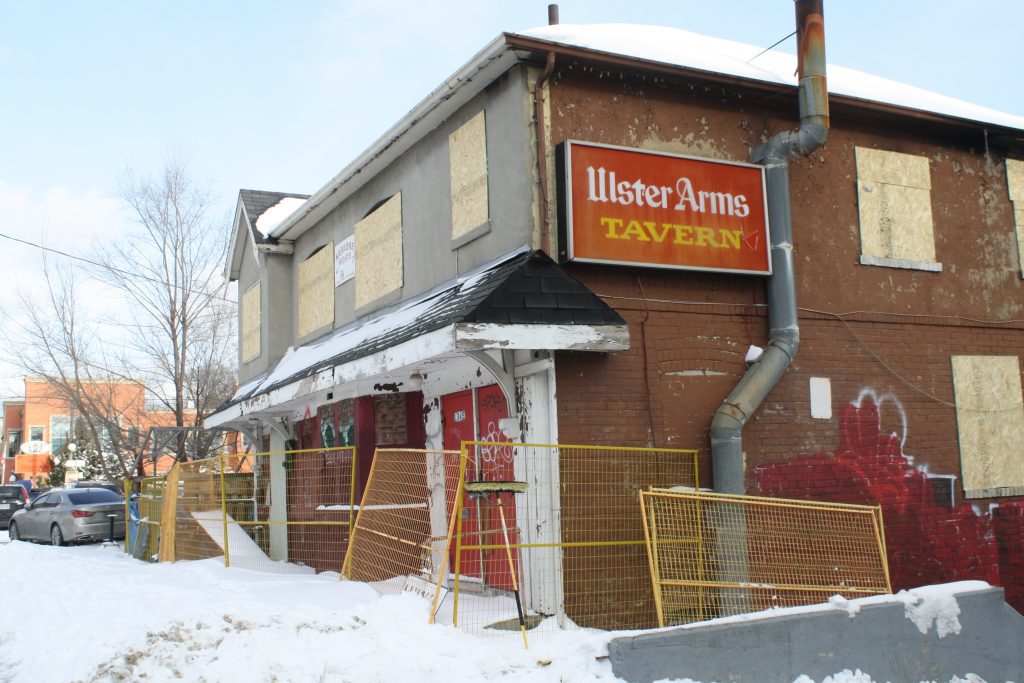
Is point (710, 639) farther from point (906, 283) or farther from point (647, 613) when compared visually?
point (906, 283)

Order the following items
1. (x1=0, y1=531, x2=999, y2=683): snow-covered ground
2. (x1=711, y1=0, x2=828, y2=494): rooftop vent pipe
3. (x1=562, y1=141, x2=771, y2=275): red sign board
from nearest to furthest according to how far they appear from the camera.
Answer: (x1=0, y1=531, x2=999, y2=683): snow-covered ground
(x1=562, y1=141, x2=771, y2=275): red sign board
(x1=711, y1=0, x2=828, y2=494): rooftop vent pipe

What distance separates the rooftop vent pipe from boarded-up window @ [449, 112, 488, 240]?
305 cm

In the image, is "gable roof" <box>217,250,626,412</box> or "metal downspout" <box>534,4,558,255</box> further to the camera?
"metal downspout" <box>534,4,558,255</box>

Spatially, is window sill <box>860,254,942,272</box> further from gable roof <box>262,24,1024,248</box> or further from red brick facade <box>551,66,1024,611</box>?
gable roof <box>262,24,1024,248</box>

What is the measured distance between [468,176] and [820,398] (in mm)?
4686

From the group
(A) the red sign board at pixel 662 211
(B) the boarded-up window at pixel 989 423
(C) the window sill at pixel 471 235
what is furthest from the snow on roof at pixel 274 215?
(B) the boarded-up window at pixel 989 423

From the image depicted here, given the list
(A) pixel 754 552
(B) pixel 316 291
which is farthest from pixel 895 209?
(B) pixel 316 291

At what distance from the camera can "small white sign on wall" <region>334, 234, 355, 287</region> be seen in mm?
14250

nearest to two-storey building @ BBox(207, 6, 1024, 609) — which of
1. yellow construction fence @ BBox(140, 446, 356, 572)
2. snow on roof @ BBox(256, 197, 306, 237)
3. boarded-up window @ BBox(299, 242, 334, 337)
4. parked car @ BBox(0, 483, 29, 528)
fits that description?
yellow construction fence @ BBox(140, 446, 356, 572)

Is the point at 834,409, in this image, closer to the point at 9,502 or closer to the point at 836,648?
the point at 836,648

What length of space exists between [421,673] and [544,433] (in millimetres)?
2826

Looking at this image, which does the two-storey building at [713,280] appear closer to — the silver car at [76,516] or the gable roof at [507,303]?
the gable roof at [507,303]

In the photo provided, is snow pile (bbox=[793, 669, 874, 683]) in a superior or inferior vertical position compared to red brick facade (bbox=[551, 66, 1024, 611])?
inferior

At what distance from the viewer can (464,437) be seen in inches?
425
